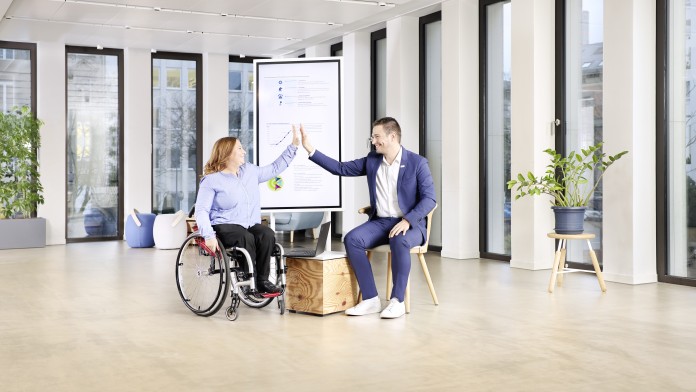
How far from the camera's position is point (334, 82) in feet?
22.8

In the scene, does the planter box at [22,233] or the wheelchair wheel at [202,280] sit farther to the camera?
the planter box at [22,233]

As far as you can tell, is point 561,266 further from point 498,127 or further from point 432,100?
point 432,100

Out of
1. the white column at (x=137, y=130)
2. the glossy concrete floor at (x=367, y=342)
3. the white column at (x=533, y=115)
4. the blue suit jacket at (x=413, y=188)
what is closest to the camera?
the glossy concrete floor at (x=367, y=342)

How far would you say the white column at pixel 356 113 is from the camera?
12437 millimetres

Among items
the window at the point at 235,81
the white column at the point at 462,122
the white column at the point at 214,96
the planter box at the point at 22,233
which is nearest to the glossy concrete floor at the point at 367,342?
the white column at the point at 462,122

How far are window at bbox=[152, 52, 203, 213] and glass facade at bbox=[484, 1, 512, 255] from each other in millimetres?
6082

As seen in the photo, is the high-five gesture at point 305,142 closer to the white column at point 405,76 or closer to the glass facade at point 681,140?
the glass facade at point 681,140

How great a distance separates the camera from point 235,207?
5.87 metres

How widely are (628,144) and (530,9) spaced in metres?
2.04

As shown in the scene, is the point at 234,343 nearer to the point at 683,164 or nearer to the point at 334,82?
the point at 334,82

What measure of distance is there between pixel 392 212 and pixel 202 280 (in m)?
1.99

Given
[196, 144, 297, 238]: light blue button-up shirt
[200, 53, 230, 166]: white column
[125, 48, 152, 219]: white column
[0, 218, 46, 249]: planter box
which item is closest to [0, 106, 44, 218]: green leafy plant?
[0, 218, 46, 249]: planter box

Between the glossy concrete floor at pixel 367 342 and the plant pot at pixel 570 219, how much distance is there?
535 mm

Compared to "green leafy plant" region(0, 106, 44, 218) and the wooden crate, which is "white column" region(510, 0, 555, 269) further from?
"green leafy plant" region(0, 106, 44, 218)
